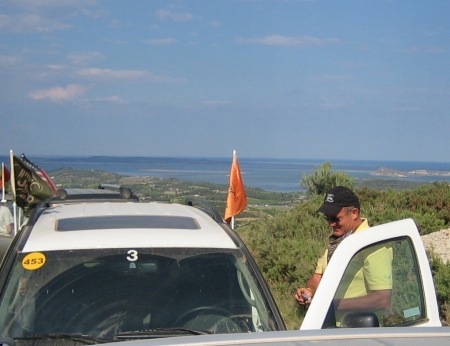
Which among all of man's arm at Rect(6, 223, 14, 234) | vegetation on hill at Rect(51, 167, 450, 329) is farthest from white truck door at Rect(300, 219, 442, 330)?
man's arm at Rect(6, 223, 14, 234)

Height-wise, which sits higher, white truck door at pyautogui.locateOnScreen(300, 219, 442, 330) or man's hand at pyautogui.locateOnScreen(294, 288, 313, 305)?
white truck door at pyautogui.locateOnScreen(300, 219, 442, 330)

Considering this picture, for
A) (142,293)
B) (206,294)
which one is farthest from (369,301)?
(142,293)

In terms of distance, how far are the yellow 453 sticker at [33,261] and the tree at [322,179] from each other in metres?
18.7

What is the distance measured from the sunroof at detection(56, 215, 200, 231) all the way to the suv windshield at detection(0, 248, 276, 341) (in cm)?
25

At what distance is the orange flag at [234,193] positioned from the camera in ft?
38.6

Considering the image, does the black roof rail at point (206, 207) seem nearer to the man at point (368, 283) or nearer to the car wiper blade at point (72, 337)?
the man at point (368, 283)

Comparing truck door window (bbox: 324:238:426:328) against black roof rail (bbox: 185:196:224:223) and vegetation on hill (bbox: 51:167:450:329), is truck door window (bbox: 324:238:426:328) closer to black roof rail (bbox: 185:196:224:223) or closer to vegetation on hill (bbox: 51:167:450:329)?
black roof rail (bbox: 185:196:224:223)

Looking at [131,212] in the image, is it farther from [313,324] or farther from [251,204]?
[251,204]

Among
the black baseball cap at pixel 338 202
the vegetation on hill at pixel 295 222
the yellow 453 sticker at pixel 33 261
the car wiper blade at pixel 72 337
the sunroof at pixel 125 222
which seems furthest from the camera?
the vegetation on hill at pixel 295 222

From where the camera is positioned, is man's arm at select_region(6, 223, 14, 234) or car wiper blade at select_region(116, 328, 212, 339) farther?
man's arm at select_region(6, 223, 14, 234)

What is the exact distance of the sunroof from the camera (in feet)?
15.5

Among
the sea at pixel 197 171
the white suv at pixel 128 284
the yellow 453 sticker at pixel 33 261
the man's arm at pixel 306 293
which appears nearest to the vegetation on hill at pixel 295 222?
the sea at pixel 197 171

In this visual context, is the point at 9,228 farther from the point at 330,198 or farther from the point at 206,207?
the point at 330,198

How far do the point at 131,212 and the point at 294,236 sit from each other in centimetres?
1011
